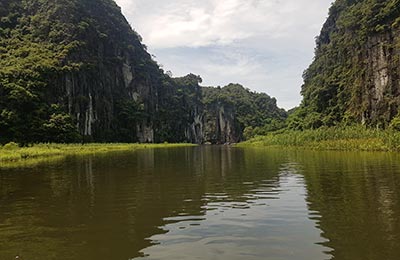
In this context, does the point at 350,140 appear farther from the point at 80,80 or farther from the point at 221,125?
Result: the point at 221,125

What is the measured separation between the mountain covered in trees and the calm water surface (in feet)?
165

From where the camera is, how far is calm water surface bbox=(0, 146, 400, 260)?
7.61m

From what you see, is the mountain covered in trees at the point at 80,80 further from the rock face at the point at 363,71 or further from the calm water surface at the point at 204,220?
the calm water surface at the point at 204,220

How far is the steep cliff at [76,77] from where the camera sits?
64750mm

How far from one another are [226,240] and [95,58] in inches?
3513

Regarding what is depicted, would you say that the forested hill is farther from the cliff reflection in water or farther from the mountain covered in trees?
the cliff reflection in water

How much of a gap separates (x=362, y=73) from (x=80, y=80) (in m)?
55.8

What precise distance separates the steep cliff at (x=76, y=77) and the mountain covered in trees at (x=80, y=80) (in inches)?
6.2

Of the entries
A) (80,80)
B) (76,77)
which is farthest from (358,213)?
(80,80)

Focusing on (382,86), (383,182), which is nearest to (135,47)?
(382,86)

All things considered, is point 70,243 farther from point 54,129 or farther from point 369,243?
point 54,129

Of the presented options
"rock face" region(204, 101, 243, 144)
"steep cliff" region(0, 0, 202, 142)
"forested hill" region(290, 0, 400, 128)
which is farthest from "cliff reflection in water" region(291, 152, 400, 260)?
"rock face" region(204, 101, 243, 144)

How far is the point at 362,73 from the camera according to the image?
76.5 metres

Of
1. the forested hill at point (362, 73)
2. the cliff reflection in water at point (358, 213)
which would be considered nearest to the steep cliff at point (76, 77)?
the forested hill at point (362, 73)
